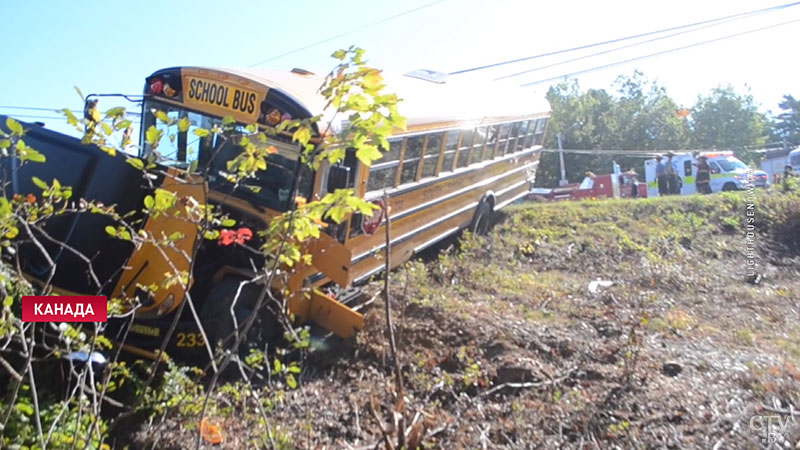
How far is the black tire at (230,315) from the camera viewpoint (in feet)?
19.6

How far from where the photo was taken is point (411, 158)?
27.2 ft

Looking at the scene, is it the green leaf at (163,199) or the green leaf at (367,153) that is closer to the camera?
the green leaf at (367,153)

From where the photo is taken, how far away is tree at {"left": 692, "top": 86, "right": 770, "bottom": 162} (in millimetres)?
54500

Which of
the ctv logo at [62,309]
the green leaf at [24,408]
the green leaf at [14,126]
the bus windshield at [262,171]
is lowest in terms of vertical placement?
the green leaf at [24,408]

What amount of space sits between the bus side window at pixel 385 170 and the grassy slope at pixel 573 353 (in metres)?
1.20

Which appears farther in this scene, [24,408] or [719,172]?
[719,172]

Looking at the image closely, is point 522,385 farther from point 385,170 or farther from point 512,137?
point 512,137

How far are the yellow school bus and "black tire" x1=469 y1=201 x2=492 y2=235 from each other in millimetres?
1696

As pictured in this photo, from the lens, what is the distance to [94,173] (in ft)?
17.9

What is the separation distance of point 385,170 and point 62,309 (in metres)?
4.42

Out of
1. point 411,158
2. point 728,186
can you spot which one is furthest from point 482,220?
point 728,186

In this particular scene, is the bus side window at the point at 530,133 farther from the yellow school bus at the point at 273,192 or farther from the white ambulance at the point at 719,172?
the white ambulance at the point at 719,172

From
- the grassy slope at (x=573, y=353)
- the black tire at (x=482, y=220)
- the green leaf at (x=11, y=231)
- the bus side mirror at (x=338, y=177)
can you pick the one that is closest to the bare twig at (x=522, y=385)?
the grassy slope at (x=573, y=353)

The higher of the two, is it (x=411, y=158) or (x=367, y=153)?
(x=367, y=153)
